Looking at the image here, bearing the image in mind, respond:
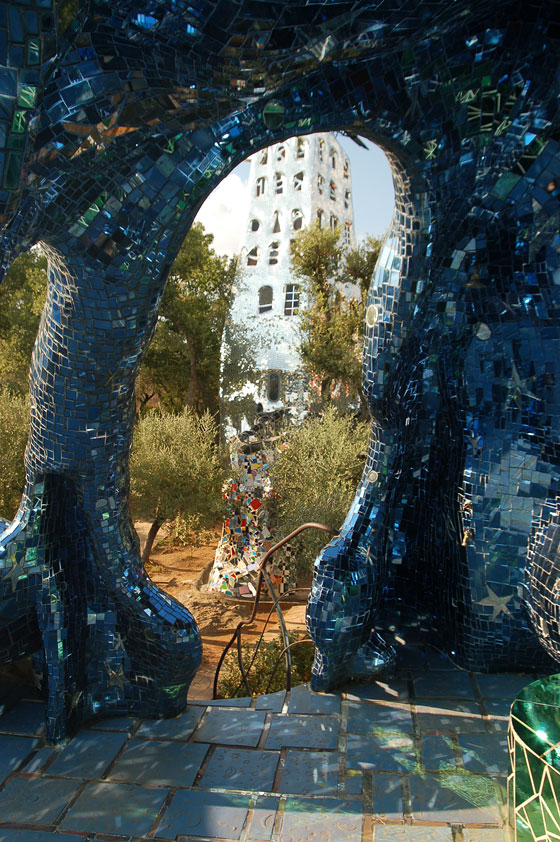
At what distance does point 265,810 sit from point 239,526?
729 cm

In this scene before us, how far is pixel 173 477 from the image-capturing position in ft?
31.6

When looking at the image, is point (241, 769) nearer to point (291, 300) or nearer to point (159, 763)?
point (159, 763)

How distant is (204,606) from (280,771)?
691 centimetres

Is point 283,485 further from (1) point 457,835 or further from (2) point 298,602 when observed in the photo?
(1) point 457,835

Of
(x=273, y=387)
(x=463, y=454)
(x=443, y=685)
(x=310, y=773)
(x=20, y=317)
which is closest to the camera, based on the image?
(x=310, y=773)

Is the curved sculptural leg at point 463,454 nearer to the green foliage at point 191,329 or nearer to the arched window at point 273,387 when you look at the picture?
the arched window at point 273,387

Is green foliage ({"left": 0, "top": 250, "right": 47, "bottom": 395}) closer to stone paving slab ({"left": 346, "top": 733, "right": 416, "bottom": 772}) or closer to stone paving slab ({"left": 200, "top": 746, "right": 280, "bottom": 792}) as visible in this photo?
stone paving slab ({"left": 200, "top": 746, "right": 280, "bottom": 792})

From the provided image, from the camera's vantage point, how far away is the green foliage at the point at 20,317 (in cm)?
1392

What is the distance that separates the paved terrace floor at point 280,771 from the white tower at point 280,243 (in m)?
9.25

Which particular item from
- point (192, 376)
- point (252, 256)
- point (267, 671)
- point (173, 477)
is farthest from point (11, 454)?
point (192, 376)

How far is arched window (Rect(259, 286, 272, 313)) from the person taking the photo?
44.0 ft

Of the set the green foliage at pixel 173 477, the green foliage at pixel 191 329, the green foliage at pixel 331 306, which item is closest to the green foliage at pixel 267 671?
the green foliage at pixel 173 477

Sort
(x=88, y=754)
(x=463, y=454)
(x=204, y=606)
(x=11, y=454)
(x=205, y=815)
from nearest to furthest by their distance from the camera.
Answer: (x=205, y=815) → (x=88, y=754) → (x=463, y=454) → (x=11, y=454) → (x=204, y=606)

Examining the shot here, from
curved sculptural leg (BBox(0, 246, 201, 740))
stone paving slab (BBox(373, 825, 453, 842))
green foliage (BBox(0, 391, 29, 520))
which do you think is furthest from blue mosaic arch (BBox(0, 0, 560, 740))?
green foliage (BBox(0, 391, 29, 520))
